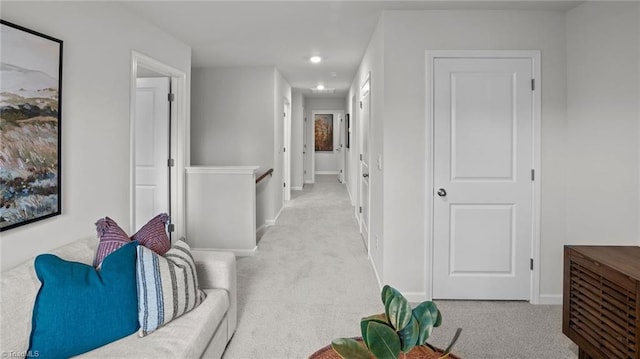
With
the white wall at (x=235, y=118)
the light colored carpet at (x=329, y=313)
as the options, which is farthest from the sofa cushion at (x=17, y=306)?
the white wall at (x=235, y=118)

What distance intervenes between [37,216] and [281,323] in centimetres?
157

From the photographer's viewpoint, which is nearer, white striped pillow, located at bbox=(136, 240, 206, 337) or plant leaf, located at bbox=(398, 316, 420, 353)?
plant leaf, located at bbox=(398, 316, 420, 353)

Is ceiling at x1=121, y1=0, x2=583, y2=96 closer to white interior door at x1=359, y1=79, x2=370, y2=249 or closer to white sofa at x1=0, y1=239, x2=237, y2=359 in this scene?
white interior door at x1=359, y1=79, x2=370, y2=249

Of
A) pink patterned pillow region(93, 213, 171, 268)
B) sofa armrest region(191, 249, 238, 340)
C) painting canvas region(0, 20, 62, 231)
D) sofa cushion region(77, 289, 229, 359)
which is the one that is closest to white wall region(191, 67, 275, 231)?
sofa armrest region(191, 249, 238, 340)

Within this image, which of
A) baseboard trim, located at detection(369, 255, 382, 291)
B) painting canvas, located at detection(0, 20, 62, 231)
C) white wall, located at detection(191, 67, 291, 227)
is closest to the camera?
painting canvas, located at detection(0, 20, 62, 231)

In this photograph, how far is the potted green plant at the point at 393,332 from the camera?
103cm

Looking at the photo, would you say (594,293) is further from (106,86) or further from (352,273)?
(106,86)

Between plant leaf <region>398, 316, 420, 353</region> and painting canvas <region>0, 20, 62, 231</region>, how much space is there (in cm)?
190

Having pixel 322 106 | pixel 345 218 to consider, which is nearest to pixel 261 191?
pixel 345 218

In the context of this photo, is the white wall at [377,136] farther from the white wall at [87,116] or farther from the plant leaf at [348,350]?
the plant leaf at [348,350]

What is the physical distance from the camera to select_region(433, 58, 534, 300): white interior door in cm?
296

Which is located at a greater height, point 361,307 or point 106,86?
point 106,86

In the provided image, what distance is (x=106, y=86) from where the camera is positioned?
2.70 metres

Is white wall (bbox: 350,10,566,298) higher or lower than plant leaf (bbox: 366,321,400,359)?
higher
